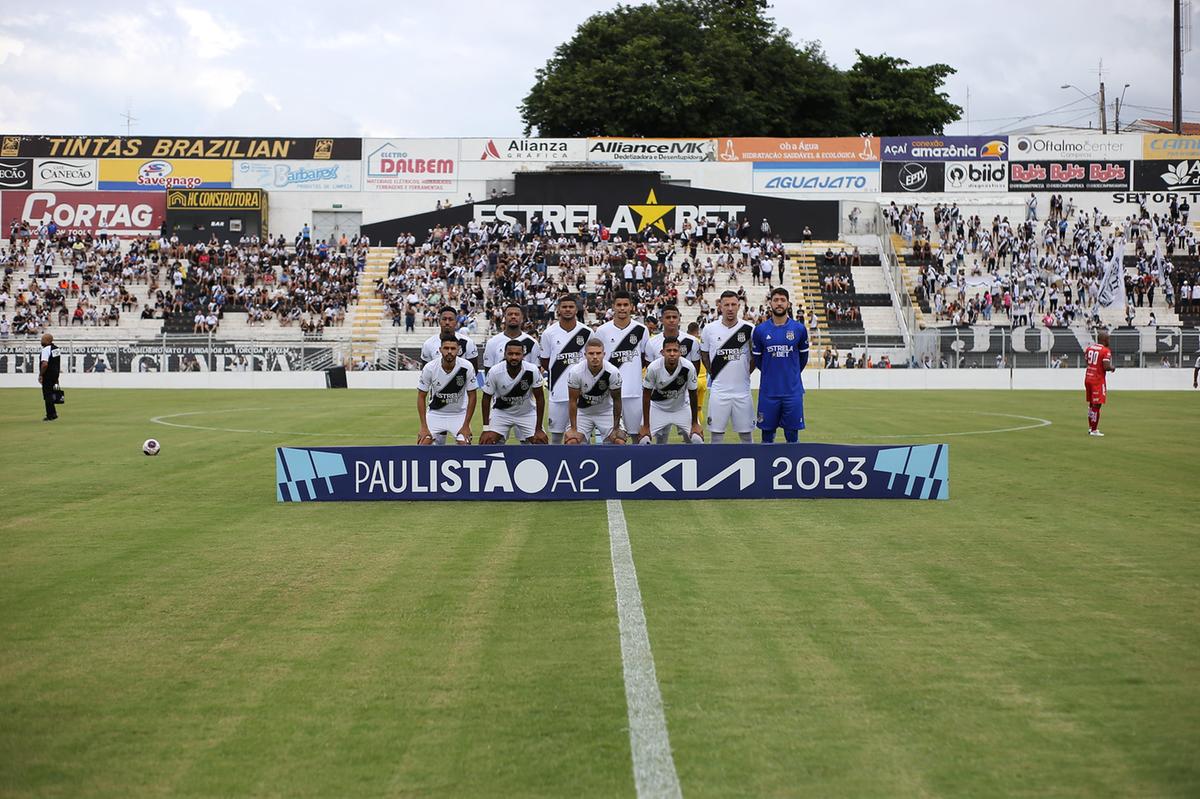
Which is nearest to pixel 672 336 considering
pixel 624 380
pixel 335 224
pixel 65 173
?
pixel 624 380

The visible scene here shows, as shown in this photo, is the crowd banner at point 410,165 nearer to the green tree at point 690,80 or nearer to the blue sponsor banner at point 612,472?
the green tree at point 690,80

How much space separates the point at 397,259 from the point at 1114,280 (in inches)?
1286

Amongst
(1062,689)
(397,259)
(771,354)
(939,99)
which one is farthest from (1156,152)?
(1062,689)

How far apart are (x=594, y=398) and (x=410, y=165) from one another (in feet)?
170

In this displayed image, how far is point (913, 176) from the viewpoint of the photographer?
62094 millimetres

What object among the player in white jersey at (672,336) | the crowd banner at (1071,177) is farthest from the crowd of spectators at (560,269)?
the player in white jersey at (672,336)

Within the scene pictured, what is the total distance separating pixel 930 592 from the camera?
765 cm

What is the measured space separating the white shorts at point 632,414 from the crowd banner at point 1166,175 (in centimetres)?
5477

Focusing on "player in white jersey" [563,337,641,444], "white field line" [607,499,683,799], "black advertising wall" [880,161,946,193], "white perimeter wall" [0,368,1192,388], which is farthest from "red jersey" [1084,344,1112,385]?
"black advertising wall" [880,161,946,193]

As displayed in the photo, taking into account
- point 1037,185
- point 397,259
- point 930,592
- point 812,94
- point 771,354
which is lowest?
point 930,592

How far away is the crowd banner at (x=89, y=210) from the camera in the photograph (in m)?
62.0

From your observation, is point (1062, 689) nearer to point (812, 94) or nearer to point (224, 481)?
point (224, 481)

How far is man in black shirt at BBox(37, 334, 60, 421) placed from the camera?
24406 millimetres

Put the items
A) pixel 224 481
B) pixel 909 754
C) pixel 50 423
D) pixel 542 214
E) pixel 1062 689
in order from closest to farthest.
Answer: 1. pixel 909 754
2. pixel 1062 689
3. pixel 224 481
4. pixel 50 423
5. pixel 542 214
